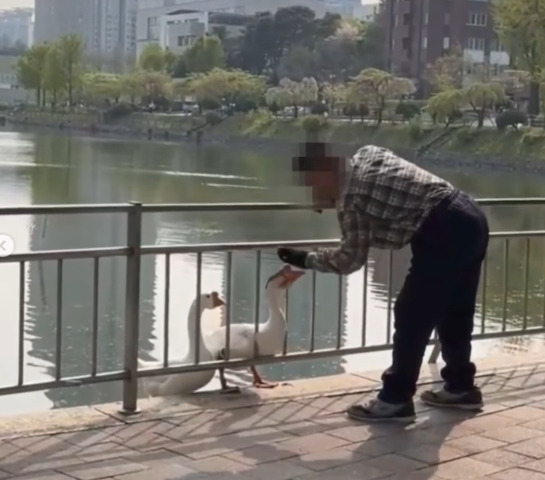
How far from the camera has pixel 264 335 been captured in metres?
5.65

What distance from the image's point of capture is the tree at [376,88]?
66438mm

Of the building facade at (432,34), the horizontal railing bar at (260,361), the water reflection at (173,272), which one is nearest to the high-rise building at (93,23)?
the building facade at (432,34)

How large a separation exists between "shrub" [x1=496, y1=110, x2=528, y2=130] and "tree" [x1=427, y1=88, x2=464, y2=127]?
4.40 m

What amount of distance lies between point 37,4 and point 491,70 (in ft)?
160

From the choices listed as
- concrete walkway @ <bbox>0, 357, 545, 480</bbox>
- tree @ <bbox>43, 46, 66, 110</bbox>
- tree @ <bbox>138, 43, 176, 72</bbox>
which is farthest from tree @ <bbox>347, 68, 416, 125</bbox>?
concrete walkway @ <bbox>0, 357, 545, 480</bbox>

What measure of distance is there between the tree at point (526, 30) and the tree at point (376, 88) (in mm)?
13705

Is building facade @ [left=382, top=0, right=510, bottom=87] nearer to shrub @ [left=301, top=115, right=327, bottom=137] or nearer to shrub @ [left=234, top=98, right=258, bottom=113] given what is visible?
shrub @ [left=234, top=98, right=258, bottom=113]

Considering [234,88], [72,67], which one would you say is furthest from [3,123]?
[234,88]

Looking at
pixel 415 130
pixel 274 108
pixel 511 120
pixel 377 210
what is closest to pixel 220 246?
pixel 377 210

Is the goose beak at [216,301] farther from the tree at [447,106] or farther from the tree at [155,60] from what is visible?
the tree at [155,60]

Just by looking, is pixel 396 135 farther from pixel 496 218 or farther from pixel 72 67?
pixel 72 67

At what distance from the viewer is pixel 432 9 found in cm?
8325

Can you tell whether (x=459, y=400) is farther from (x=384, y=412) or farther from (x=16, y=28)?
(x=16, y=28)

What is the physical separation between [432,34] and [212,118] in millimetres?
19792
